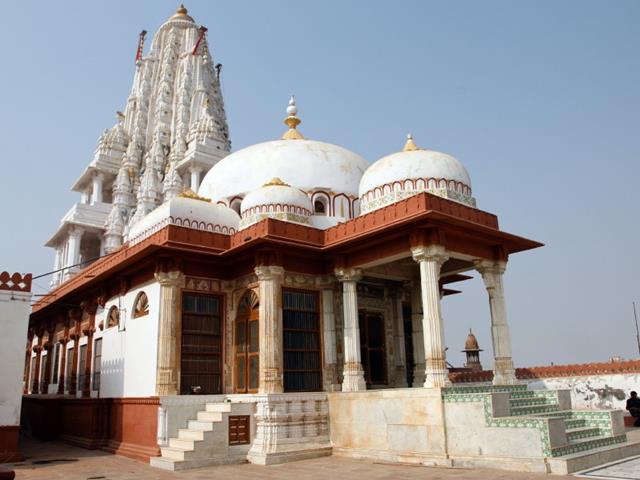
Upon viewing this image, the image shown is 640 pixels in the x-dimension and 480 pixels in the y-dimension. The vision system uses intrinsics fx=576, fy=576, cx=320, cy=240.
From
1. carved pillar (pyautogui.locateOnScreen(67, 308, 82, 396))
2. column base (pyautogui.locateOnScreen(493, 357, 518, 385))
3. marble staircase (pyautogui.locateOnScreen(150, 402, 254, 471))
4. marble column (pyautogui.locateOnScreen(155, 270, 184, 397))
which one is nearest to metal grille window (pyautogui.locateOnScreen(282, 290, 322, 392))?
marble staircase (pyautogui.locateOnScreen(150, 402, 254, 471))

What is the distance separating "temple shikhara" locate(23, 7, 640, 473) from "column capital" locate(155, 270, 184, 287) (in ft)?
0.32

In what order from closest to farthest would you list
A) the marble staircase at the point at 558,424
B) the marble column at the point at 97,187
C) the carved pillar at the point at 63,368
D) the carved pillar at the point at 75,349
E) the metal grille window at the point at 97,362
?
the marble staircase at the point at 558,424 → the metal grille window at the point at 97,362 → the carved pillar at the point at 75,349 → the carved pillar at the point at 63,368 → the marble column at the point at 97,187

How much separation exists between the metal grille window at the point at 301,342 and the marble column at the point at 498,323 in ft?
12.8

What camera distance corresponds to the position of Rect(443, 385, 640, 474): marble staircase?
28.1ft

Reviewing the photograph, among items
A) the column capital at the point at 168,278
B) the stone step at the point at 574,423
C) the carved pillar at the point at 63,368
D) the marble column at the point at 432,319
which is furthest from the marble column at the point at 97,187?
the stone step at the point at 574,423

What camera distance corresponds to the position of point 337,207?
16.6m

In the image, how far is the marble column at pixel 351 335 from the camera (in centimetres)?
1243

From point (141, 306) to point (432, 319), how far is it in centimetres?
710

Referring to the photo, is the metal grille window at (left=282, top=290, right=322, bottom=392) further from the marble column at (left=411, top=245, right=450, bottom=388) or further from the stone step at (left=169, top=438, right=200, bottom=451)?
the marble column at (left=411, top=245, right=450, bottom=388)

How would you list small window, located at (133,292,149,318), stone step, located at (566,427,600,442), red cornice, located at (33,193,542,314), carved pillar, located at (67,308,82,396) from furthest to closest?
1. carved pillar, located at (67,308,82,396)
2. small window, located at (133,292,149,318)
3. red cornice, located at (33,193,542,314)
4. stone step, located at (566,427,600,442)

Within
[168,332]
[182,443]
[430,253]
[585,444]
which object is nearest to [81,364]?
[168,332]

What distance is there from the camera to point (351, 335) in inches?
499

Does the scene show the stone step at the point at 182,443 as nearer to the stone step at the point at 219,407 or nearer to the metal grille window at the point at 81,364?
the stone step at the point at 219,407

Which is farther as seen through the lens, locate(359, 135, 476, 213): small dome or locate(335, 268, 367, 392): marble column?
locate(359, 135, 476, 213): small dome
